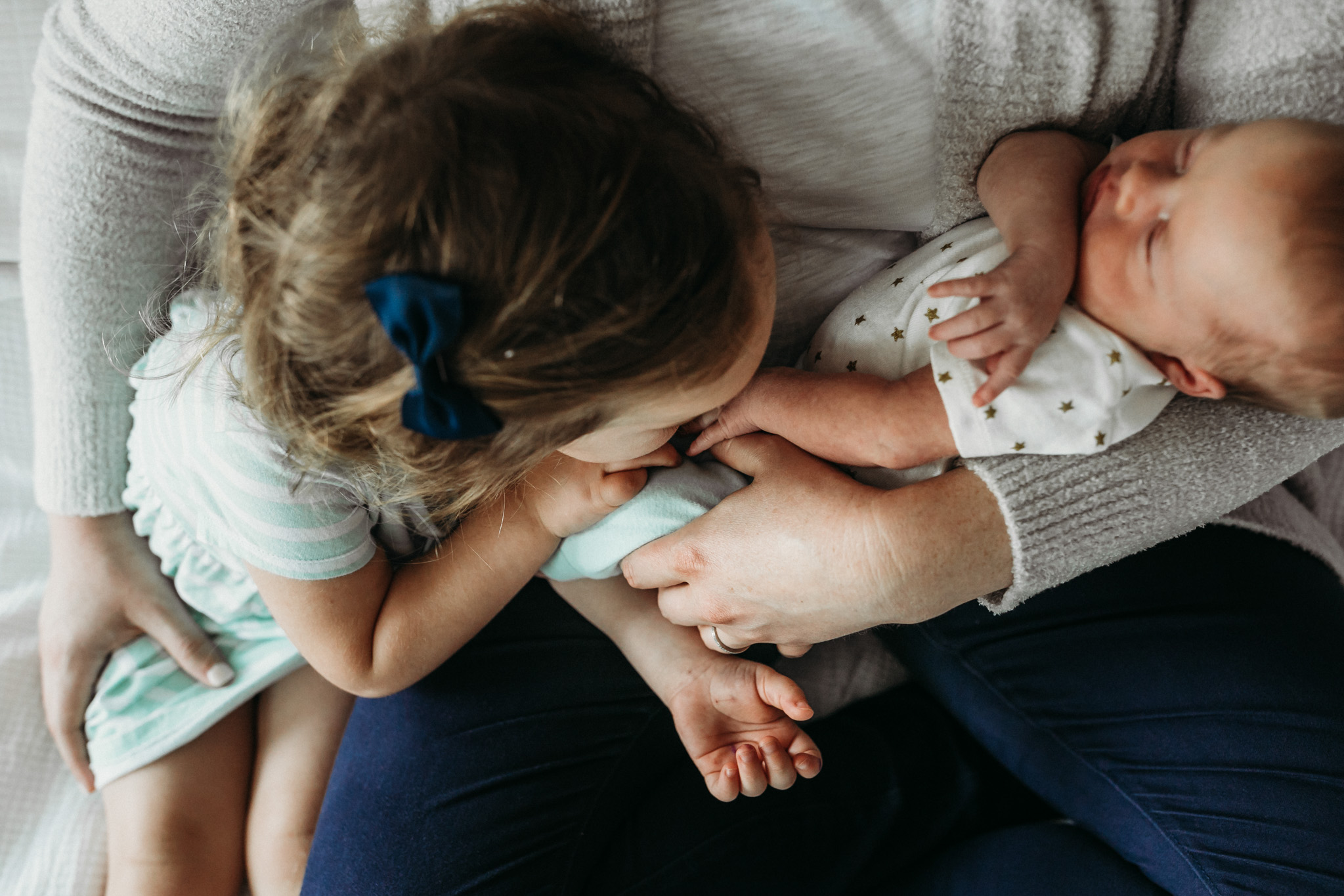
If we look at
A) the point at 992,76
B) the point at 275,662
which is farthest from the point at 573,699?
the point at 992,76

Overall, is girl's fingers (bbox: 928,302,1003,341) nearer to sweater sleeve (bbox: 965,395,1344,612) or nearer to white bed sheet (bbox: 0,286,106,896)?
sweater sleeve (bbox: 965,395,1344,612)

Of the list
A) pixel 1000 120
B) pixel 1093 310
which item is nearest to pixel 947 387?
pixel 1093 310

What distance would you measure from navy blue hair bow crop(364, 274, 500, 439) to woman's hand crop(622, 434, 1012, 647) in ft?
1.18

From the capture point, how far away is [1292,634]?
933mm

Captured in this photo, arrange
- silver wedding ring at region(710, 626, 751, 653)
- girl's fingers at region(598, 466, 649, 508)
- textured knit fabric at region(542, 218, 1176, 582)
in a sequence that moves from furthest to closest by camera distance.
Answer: silver wedding ring at region(710, 626, 751, 653), girl's fingers at region(598, 466, 649, 508), textured knit fabric at region(542, 218, 1176, 582)

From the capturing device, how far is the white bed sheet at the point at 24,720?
0.97 m

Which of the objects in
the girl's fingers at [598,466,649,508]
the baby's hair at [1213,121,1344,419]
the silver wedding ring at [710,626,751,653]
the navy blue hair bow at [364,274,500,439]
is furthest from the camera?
the silver wedding ring at [710,626,751,653]

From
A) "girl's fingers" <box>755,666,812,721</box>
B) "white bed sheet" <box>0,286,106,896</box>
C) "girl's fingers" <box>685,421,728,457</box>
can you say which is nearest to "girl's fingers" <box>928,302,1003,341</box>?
"girl's fingers" <box>685,421,728,457</box>

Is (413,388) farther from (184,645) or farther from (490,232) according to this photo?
(184,645)

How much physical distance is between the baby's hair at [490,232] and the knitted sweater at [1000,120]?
0.45ft

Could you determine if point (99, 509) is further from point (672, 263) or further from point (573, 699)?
point (672, 263)

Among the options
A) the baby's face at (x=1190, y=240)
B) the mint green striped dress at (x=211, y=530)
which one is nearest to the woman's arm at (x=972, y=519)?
the baby's face at (x=1190, y=240)

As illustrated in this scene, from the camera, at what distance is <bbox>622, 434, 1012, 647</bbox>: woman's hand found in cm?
79

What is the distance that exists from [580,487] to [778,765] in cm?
33
